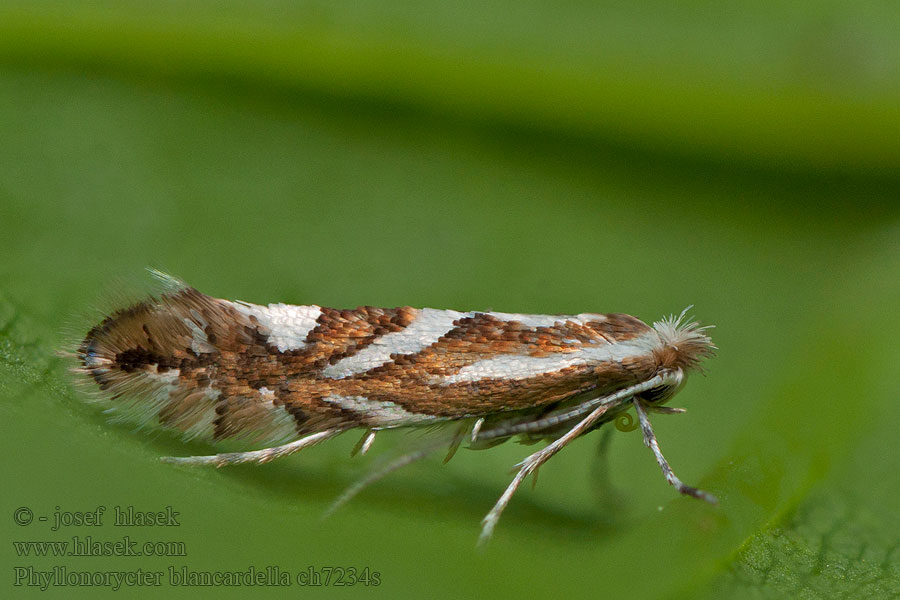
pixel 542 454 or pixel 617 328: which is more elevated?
pixel 617 328

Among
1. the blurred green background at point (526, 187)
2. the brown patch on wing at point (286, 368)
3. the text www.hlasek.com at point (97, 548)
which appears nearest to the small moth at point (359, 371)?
the brown patch on wing at point (286, 368)

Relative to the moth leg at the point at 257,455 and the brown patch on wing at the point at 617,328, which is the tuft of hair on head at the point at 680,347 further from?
the moth leg at the point at 257,455

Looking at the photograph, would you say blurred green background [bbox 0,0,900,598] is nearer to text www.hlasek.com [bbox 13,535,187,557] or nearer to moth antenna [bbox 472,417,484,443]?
moth antenna [bbox 472,417,484,443]

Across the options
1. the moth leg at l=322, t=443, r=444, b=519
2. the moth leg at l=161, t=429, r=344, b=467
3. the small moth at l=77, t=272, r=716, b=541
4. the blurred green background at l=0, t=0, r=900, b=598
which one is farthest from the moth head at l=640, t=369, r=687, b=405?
the moth leg at l=161, t=429, r=344, b=467

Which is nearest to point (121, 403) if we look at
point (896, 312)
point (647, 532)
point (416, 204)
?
point (416, 204)

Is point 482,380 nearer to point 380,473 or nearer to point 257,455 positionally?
point 380,473

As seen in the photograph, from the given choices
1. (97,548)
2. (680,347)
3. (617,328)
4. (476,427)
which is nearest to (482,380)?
(476,427)
